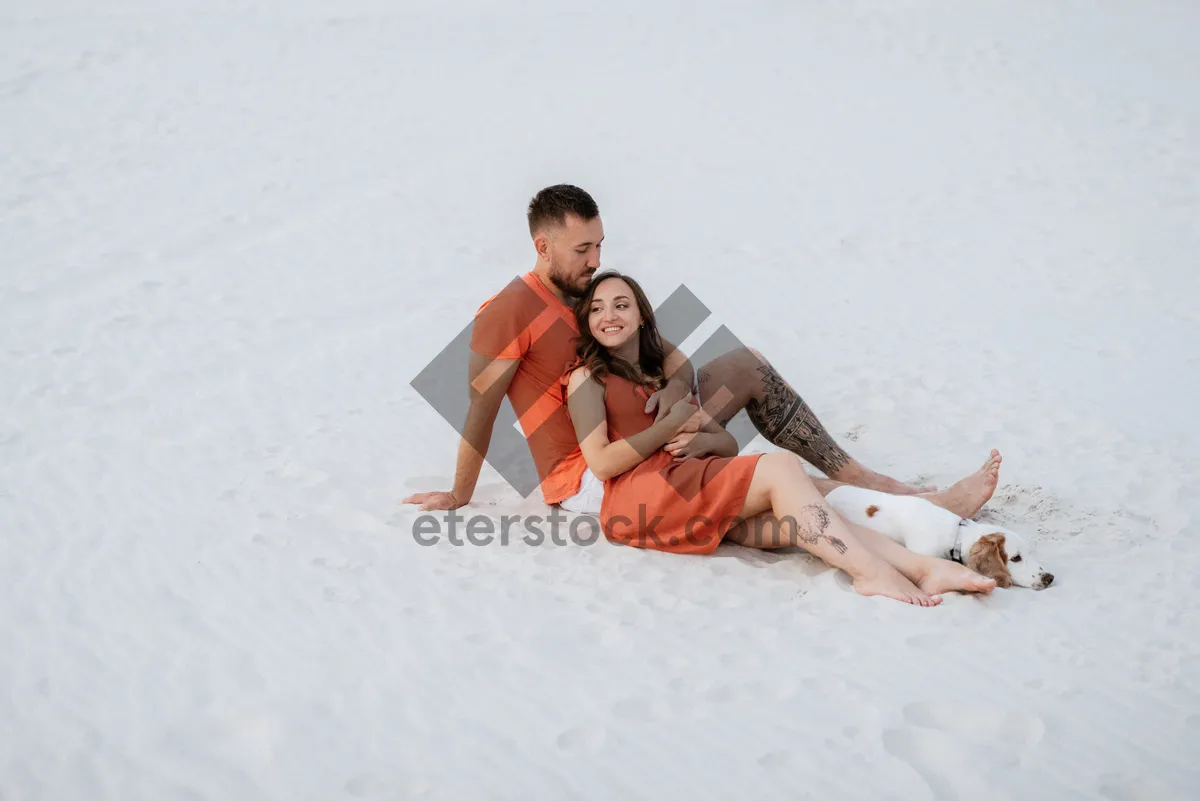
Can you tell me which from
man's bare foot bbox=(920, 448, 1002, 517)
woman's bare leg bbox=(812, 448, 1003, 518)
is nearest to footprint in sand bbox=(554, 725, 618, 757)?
woman's bare leg bbox=(812, 448, 1003, 518)

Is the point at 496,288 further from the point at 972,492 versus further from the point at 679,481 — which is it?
the point at 972,492

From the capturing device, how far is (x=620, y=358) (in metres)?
4.34

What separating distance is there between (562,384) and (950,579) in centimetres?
165

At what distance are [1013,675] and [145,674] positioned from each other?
2.76 metres

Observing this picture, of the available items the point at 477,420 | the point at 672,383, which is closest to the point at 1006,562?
the point at 672,383

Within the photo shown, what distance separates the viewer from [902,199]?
8.95 m

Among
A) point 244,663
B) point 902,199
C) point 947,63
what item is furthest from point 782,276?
point 244,663

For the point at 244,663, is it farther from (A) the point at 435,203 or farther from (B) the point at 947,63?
(B) the point at 947,63

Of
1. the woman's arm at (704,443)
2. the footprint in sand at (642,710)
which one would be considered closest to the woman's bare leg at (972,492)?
the woman's arm at (704,443)

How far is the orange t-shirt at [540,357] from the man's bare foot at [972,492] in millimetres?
1466

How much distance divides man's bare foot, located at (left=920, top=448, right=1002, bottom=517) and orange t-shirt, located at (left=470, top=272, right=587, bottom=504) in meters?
1.47

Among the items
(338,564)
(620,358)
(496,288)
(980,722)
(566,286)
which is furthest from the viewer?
(496,288)

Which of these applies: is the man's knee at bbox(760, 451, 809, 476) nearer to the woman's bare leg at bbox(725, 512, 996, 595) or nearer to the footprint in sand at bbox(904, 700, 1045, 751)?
the woman's bare leg at bbox(725, 512, 996, 595)

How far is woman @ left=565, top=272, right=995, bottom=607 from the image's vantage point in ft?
12.8
